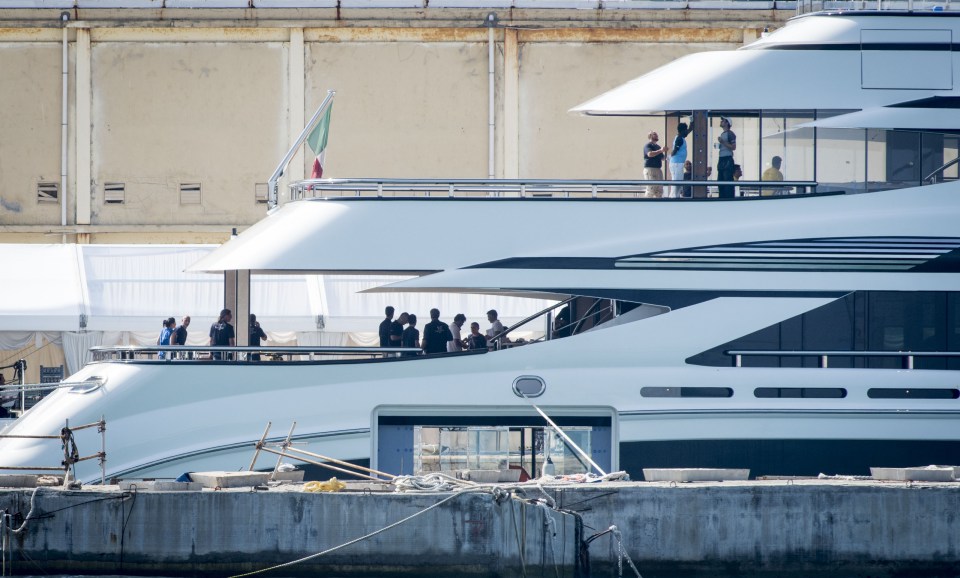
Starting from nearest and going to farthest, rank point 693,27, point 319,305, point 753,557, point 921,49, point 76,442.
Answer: point 753,557
point 76,442
point 921,49
point 319,305
point 693,27

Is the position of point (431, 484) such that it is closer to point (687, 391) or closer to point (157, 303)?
point (687, 391)

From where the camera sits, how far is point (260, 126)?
109 feet

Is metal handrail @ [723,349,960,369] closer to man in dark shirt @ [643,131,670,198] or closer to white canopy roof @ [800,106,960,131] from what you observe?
white canopy roof @ [800,106,960,131]

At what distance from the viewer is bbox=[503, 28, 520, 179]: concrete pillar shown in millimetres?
32719

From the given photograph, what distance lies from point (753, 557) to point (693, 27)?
22.3 metres

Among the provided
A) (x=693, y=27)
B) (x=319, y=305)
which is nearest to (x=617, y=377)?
(x=319, y=305)

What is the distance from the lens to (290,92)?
33.0 metres

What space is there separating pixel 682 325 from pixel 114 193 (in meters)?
21.3

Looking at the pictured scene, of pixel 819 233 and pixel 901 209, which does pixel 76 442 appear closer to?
pixel 819 233

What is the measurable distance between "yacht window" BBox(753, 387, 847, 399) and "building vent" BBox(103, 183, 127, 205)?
2181 centimetres

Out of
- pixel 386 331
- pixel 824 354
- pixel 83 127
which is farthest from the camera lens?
pixel 83 127

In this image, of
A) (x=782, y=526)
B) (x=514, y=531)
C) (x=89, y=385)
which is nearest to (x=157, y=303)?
(x=89, y=385)

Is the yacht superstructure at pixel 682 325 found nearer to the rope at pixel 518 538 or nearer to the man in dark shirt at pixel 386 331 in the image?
the man in dark shirt at pixel 386 331

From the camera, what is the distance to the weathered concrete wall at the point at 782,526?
12.2 metres
